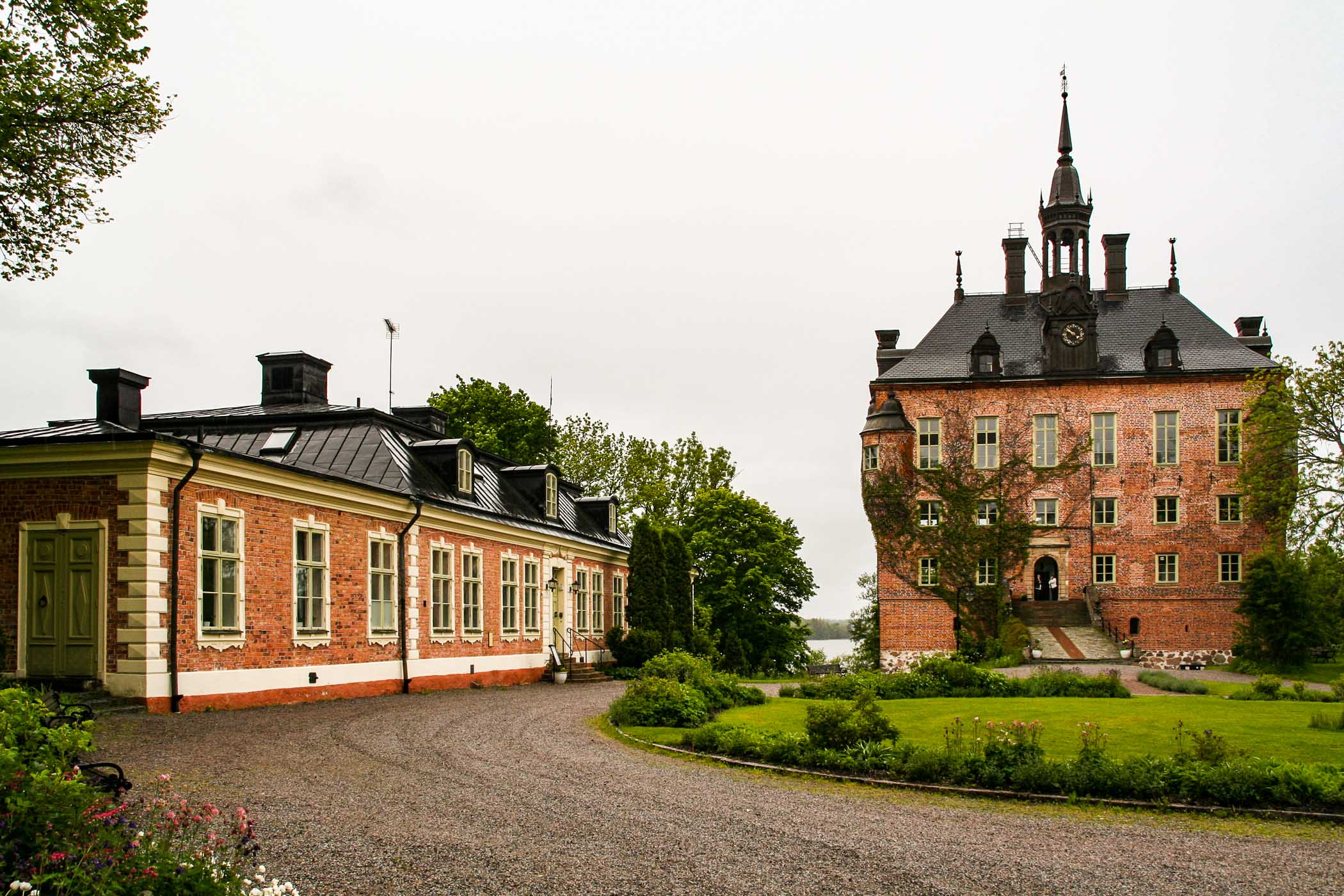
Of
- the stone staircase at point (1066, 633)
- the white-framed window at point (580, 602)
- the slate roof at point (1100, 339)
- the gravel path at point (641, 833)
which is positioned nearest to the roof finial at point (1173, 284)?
the slate roof at point (1100, 339)

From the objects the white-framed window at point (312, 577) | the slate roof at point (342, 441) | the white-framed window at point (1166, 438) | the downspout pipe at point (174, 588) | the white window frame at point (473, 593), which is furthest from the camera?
the white-framed window at point (1166, 438)

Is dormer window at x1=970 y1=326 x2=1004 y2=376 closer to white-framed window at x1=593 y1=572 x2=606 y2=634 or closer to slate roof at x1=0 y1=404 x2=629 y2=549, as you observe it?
white-framed window at x1=593 y1=572 x2=606 y2=634

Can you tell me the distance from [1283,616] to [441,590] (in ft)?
80.1

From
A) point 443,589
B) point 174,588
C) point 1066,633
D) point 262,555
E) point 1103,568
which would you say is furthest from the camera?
point 1103,568

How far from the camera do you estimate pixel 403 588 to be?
23188mm

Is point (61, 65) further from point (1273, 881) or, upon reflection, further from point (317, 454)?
point (1273, 881)

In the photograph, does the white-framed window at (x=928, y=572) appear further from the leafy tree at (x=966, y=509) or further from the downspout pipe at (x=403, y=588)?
the downspout pipe at (x=403, y=588)

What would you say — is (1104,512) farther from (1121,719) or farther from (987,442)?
(1121,719)

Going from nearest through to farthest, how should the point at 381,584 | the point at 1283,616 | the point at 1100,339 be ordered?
the point at 381,584
the point at 1283,616
the point at 1100,339

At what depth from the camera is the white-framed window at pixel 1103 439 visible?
1704 inches

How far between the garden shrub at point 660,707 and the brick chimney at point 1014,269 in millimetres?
34564

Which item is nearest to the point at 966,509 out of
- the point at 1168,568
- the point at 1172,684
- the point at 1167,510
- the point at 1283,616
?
the point at 1167,510

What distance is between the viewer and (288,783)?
33.4 ft

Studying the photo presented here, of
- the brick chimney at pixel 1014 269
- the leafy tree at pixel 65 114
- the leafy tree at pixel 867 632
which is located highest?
the brick chimney at pixel 1014 269
